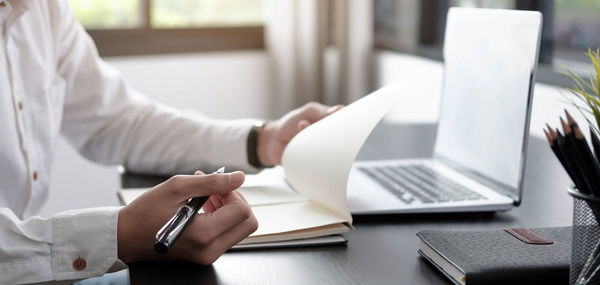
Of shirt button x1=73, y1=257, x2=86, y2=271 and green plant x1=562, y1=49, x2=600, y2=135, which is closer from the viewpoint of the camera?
green plant x1=562, y1=49, x2=600, y2=135

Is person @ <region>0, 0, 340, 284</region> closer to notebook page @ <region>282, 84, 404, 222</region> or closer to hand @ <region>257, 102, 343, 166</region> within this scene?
hand @ <region>257, 102, 343, 166</region>

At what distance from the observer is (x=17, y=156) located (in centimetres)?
121

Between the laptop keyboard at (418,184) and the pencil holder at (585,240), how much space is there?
344 mm

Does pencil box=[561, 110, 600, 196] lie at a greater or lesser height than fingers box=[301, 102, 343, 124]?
greater

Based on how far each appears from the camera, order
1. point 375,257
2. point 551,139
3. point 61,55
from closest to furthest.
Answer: point 551,139
point 375,257
point 61,55

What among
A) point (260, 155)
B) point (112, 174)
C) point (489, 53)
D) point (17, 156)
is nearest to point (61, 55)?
point (17, 156)

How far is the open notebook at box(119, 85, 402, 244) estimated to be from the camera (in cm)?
84

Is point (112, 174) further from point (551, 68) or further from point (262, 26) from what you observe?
point (551, 68)

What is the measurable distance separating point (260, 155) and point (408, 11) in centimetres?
170

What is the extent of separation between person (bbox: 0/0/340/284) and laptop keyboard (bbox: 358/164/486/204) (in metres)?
0.14

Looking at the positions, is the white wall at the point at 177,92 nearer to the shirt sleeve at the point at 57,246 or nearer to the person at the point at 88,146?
the person at the point at 88,146

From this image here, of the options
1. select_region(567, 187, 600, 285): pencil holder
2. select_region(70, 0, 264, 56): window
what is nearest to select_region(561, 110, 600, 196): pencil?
select_region(567, 187, 600, 285): pencil holder

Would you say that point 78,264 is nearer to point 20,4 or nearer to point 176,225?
point 176,225

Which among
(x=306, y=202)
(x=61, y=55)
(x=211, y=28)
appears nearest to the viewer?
(x=306, y=202)
